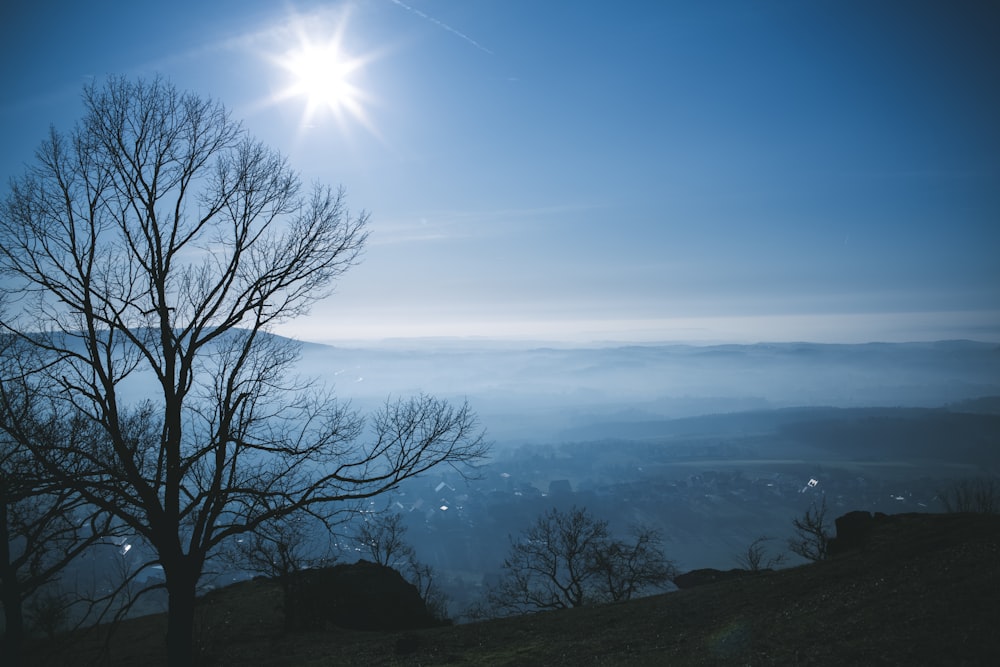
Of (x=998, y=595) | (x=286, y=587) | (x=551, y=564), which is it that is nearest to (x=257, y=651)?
(x=286, y=587)

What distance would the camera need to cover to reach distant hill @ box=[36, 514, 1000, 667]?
855cm

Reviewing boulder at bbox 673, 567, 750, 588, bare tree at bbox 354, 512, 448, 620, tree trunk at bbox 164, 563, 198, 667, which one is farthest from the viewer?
boulder at bbox 673, 567, 750, 588

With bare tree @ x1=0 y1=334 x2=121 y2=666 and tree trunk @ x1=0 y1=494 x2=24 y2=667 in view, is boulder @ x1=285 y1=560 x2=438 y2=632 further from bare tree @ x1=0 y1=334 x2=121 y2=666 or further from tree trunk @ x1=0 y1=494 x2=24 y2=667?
bare tree @ x1=0 y1=334 x2=121 y2=666

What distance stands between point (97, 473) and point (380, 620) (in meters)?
15.7

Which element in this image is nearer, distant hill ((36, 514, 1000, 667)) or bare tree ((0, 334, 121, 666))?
bare tree ((0, 334, 121, 666))

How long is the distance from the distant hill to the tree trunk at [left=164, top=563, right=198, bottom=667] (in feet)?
14.9

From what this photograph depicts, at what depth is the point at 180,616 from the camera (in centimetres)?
845

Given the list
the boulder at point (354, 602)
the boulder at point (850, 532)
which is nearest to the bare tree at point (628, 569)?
the boulder at point (850, 532)

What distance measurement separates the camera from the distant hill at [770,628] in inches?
337

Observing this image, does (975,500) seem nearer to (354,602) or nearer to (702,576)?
(702,576)

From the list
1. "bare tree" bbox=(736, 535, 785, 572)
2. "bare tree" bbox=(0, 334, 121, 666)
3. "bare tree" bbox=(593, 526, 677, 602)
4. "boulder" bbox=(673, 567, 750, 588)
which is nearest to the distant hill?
"bare tree" bbox=(0, 334, 121, 666)

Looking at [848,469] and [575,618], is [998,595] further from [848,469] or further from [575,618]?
[848,469]

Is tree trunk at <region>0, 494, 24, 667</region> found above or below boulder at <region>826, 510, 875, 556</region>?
above

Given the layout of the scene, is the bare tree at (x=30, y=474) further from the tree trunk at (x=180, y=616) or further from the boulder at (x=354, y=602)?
the boulder at (x=354, y=602)
